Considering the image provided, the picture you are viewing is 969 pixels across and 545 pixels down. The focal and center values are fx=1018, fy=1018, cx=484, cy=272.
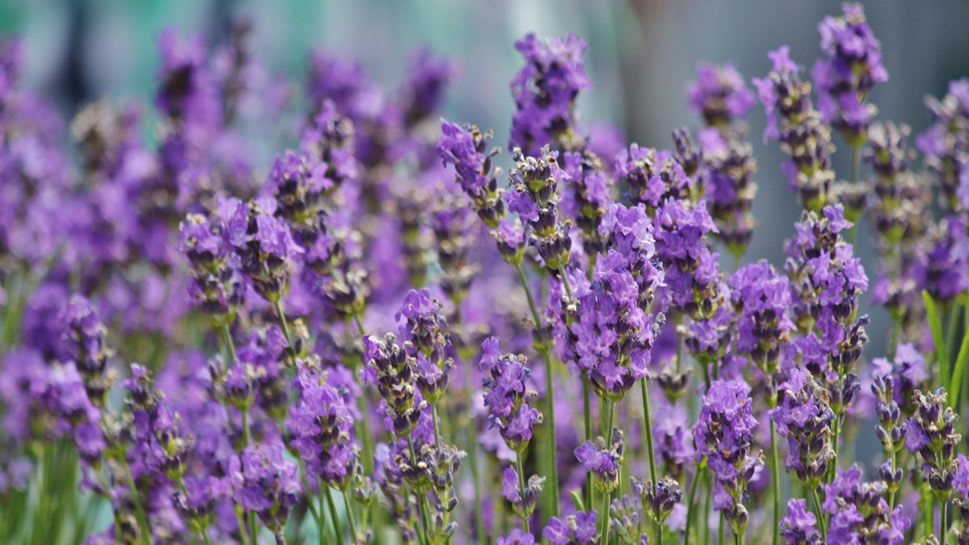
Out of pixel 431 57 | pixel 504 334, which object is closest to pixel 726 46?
pixel 431 57

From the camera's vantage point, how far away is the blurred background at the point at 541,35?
3.22 m

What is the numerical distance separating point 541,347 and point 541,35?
2.67 metres

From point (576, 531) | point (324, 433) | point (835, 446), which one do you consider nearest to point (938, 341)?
point (835, 446)

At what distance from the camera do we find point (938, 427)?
83 centimetres

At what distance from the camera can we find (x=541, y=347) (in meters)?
0.98

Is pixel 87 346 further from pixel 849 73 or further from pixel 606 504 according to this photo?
pixel 849 73

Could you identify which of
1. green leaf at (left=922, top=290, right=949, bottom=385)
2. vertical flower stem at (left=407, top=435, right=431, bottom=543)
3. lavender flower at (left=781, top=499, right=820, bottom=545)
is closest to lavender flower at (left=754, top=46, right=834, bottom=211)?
green leaf at (left=922, top=290, right=949, bottom=385)

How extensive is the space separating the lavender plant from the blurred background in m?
1.20

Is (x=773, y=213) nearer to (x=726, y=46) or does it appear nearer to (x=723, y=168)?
(x=726, y=46)

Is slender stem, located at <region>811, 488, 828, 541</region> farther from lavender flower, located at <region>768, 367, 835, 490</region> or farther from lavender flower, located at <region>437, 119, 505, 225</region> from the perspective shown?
lavender flower, located at <region>437, 119, 505, 225</region>

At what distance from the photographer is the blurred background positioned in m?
3.22

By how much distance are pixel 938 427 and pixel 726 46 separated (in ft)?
12.7

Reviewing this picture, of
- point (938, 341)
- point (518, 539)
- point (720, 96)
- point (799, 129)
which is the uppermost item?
point (720, 96)

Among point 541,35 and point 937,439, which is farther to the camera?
point 541,35
